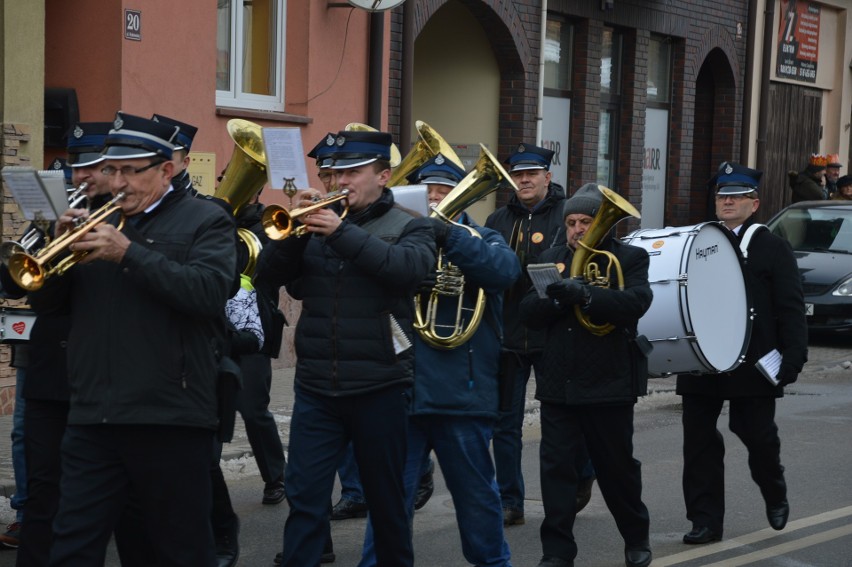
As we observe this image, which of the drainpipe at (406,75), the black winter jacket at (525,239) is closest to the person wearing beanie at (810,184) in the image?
the drainpipe at (406,75)

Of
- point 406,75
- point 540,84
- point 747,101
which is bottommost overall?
point 406,75

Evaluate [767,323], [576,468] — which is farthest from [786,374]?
[576,468]

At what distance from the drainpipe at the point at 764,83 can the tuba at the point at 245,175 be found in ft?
53.6

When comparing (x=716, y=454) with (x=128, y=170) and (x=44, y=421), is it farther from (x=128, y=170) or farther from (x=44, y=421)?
(x=128, y=170)

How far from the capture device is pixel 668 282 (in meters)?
7.34

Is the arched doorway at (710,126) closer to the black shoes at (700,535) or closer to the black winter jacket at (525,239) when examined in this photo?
the black winter jacket at (525,239)

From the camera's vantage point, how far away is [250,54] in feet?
42.5

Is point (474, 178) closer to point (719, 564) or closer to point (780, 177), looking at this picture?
point (719, 564)

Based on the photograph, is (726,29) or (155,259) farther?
(726,29)

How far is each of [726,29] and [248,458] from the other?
1399 centimetres

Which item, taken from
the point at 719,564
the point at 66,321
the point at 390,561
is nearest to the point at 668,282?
the point at 719,564

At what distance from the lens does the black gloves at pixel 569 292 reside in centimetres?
631

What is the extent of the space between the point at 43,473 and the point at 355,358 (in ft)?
4.35

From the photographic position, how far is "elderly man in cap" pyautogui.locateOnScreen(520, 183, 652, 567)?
253 inches
